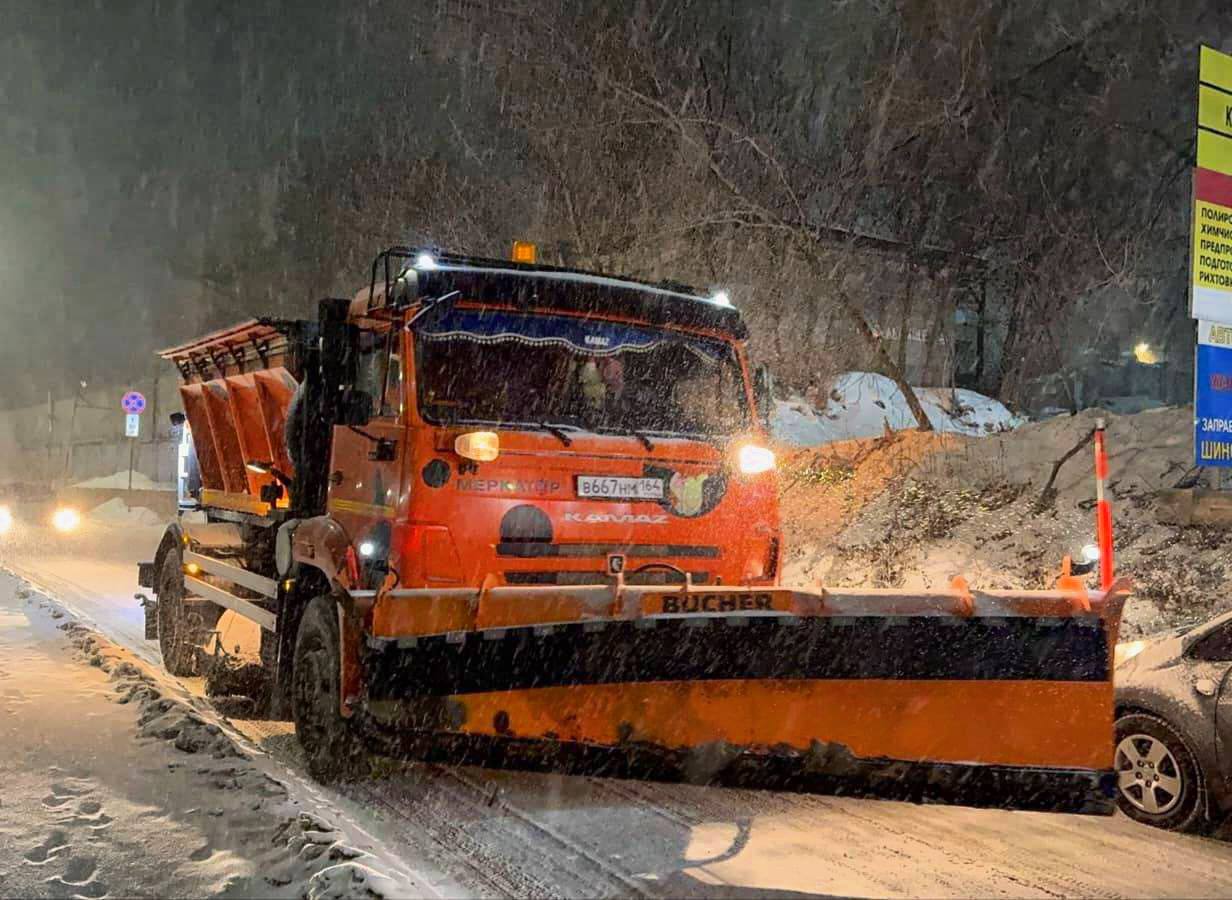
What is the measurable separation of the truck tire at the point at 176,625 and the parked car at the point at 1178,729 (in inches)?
269

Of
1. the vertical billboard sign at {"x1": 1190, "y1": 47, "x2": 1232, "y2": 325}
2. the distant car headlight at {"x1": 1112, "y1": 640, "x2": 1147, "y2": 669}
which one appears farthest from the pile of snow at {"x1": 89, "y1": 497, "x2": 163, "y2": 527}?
the distant car headlight at {"x1": 1112, "y1": 640, "x2": 1147, "y2": 669}

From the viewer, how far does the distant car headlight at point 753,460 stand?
6152 millimetres

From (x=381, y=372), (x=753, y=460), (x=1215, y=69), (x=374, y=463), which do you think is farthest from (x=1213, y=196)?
(x=374, y=463)

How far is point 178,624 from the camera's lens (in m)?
9.27

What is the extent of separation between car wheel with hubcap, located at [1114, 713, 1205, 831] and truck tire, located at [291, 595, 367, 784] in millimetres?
3947

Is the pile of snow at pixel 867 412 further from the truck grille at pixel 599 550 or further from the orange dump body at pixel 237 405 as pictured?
the truck grille at pixel 599 550

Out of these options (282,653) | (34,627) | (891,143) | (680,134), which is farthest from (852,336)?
(282,653)

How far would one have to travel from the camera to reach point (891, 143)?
15750 mm

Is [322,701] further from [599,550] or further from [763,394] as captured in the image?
[763,394]

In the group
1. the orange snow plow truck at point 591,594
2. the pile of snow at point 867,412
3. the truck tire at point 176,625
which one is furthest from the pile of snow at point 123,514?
the orange snow plow truck at point 591,594

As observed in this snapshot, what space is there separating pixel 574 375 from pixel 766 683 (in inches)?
83.2

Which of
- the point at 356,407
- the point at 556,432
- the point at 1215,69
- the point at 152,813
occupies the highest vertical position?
the point at 1215,69

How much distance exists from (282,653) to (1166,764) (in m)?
4.89

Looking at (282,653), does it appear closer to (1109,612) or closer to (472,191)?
(1109,612)
